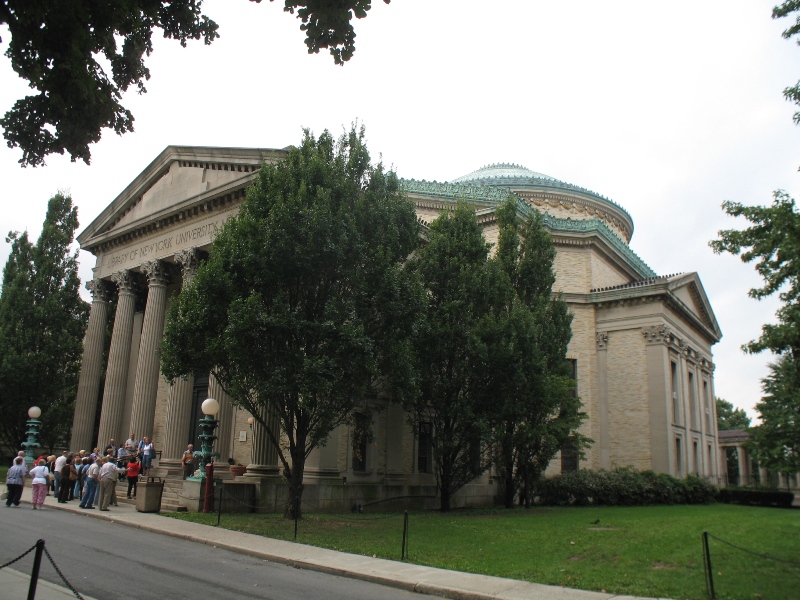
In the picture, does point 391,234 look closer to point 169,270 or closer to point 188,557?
point 188,557

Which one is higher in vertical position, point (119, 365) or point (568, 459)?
point (119, 365)

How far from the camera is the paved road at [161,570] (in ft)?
32.4

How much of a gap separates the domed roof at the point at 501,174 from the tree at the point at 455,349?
2130 cm

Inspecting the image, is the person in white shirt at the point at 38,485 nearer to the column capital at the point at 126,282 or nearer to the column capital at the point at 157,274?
the column capital at the point at 157,274

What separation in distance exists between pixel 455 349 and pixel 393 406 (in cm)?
487

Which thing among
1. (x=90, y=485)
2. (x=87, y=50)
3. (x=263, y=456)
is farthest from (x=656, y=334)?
(x=87, y=50)

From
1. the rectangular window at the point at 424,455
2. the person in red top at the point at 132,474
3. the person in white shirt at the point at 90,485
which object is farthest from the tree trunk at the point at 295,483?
the rectangular window at the point at 424,455

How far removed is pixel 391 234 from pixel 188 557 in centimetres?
1085

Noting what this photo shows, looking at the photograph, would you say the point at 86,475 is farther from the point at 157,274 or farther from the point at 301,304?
the point at 157,274

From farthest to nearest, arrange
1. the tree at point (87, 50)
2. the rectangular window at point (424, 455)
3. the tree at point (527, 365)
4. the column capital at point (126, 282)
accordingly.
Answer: the column capital at point (126, 282) → the rectangular window at point (424, 455) → the tree at point (527, 365) → the tree at point (87, 50)

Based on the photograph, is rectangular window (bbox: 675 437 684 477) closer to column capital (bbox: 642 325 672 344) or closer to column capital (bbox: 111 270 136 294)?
column capital (bbox: 642 325 672 344)

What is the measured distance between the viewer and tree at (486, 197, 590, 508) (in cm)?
2488

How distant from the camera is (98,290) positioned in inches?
1319

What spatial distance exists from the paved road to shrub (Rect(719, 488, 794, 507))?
116 ft
